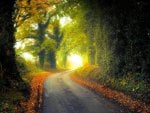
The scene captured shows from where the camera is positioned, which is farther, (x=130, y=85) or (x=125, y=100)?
(x=130, y=85)

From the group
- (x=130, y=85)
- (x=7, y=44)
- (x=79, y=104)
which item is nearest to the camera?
→ (x=79, y=104)

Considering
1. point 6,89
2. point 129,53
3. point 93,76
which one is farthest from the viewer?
point 93,76

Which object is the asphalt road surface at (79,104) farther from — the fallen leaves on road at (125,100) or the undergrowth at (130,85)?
the undergrowth at (130,85)

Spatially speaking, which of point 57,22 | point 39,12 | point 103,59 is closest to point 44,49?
point 57,22

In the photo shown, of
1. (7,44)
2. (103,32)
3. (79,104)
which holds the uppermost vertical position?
(103,32)

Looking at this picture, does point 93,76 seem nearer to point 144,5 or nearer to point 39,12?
point 39,12

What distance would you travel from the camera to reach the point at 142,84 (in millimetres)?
18781

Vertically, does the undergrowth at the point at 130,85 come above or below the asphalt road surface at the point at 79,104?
above

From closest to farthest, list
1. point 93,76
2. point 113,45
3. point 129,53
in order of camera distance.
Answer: point 129,53, point 113,45, point 93,76

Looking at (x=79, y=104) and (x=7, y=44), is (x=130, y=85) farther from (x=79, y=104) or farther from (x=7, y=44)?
(x=7, y=44)

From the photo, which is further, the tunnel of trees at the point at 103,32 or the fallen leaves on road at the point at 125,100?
the tunnel of trees at the point at 103,32

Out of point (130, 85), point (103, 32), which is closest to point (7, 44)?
point (130, 85)

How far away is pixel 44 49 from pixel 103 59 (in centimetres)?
2857

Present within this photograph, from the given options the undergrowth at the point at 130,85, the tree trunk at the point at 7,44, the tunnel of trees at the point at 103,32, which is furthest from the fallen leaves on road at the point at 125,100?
the tree trunk at the point at 7,44
